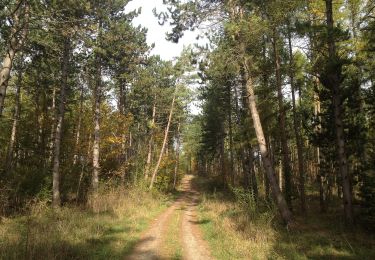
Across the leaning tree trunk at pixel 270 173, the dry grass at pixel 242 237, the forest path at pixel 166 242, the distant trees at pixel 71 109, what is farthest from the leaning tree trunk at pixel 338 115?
the distant trees at pixel 71 109

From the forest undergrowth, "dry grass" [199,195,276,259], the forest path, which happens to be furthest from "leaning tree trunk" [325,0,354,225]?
the forest path

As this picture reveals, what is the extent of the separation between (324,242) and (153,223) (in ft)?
25.2

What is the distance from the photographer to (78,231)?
33.3ft

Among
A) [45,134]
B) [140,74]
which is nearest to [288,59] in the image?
[140,74]

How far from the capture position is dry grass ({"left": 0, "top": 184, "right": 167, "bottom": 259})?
7.57 metres

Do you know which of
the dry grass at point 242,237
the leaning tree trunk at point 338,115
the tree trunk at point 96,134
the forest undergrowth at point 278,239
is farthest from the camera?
the tree trunk at point 96,134

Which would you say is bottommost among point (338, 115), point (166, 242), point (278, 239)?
point (166, 242)

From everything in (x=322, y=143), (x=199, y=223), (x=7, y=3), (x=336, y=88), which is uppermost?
(x=7, y=3)

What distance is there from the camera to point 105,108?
85.1 ft

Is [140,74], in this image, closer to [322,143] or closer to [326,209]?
[322,143]

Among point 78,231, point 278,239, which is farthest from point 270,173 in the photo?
point 78,231

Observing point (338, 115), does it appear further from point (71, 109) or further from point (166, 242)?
point (71, 109)

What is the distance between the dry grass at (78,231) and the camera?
7.57 meters

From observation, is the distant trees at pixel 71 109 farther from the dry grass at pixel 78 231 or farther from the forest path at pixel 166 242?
the forest path at pixel 166 242
